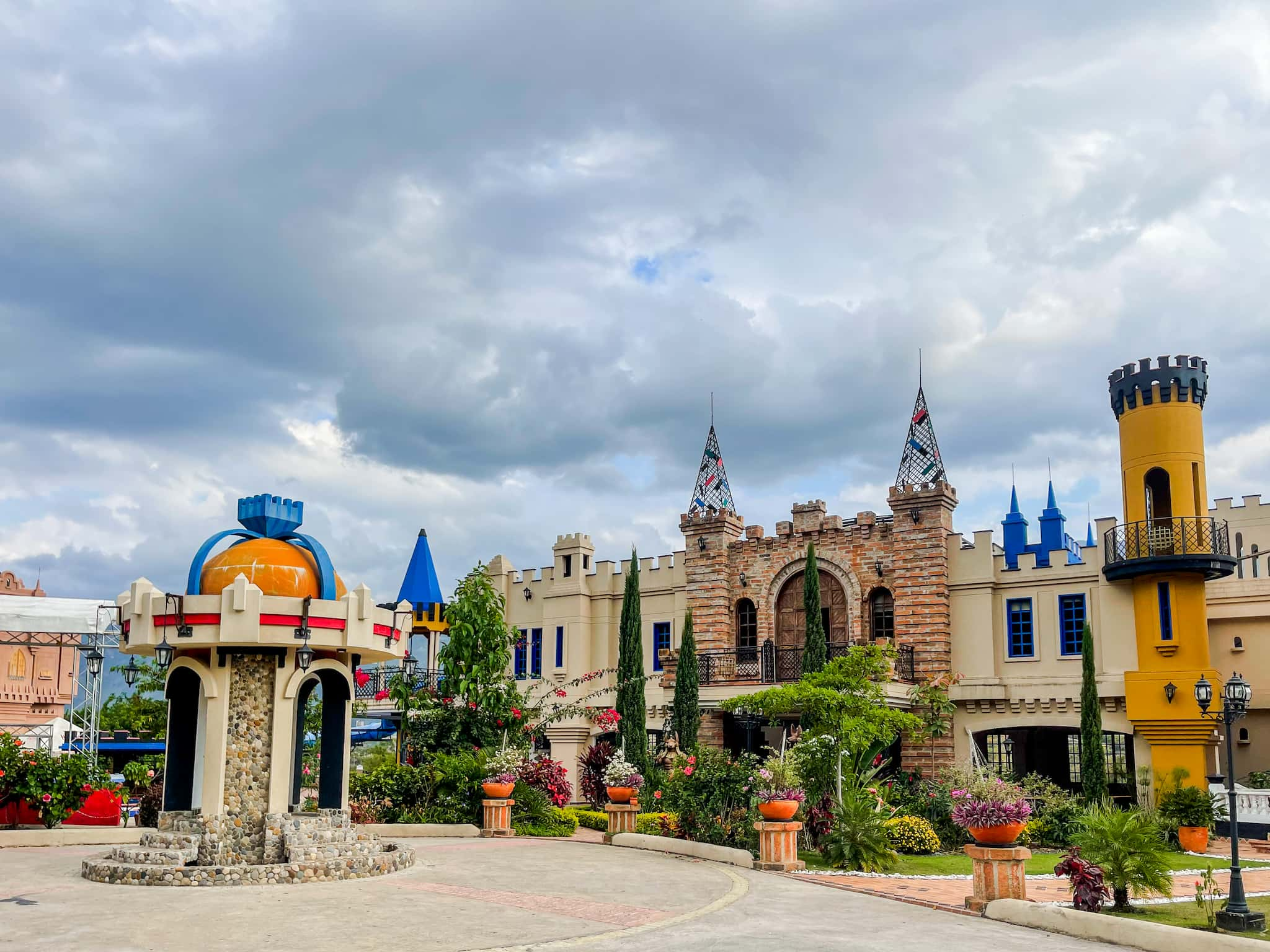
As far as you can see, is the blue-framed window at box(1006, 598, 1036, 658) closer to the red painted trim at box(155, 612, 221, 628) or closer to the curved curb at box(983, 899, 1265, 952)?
the curved curb at box(983, 899, 1265, 952)

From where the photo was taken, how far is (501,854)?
18.7 meters

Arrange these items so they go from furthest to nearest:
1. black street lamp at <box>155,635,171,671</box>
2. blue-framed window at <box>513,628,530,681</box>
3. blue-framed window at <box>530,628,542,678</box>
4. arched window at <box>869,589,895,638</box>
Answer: blue-framed window at <box>513,628,530,681</box>, blue-framed window at <box>530,628,542,678</box>, arched window at <box>869,589,895,638</box>, black street lamp at <box>155,635,171,671</box>

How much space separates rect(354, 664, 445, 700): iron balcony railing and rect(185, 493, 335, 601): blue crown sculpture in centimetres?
472

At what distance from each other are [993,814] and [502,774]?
11.4 m

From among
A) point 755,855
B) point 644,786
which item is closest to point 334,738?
point 755,855

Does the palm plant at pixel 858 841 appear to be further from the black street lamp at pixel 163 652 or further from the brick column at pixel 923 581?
the brick column at pixel 923 581

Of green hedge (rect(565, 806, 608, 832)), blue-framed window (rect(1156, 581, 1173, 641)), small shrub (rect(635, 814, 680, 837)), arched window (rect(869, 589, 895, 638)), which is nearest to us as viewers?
small shrub (rect(635, 814, 680, 837))

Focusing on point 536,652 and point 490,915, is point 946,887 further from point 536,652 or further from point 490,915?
point 536,652

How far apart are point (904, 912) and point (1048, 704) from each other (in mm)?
15727

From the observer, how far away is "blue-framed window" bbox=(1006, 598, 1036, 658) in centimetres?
2866

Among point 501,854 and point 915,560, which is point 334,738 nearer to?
point 501,854

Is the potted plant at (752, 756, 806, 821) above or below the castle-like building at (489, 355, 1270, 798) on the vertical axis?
below

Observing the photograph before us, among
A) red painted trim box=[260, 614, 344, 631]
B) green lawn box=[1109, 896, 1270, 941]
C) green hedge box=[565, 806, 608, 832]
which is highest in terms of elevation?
red painted trim box=[260, 614, 344, 631]

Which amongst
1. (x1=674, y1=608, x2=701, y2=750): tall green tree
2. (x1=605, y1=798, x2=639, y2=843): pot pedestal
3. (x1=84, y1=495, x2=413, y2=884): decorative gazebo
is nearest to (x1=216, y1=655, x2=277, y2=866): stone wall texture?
(x1=84, y1=495, x2=413, y2=884): decorative gazebo
